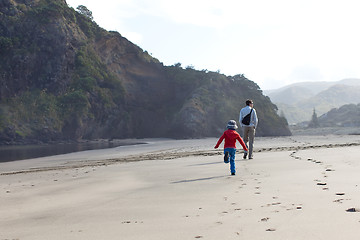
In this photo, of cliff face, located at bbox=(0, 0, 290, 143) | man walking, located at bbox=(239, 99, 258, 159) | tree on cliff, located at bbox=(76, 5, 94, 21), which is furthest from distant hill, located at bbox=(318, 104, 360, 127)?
man walking, located at bbox=(239, 99, 258, 159)

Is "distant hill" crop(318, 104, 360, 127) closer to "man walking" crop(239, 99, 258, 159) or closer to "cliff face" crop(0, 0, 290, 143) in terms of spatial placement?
"cliff face" crop(0, 0, 290, 143)

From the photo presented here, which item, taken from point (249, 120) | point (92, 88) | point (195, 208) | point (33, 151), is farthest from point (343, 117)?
point (195, 208)

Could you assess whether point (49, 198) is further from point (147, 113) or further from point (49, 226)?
point (147, 113)

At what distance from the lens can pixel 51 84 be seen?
4622 centimetres

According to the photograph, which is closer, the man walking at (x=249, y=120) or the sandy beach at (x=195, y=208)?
the sandy beach at (x=195, y=208)

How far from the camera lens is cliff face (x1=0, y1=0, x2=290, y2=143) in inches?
1715

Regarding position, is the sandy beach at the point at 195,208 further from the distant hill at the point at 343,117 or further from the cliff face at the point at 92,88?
the distant hill at the point at 343,117

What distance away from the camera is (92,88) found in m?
48.4

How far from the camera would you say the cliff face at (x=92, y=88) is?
143 feet

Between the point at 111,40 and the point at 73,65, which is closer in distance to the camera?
the point at 73,65

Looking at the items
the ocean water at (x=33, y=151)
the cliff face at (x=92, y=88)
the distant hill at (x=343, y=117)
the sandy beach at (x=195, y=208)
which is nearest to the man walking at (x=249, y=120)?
the sandy beach at (x=195, y=208)

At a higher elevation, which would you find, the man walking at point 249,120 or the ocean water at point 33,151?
the man walking at point 249,120

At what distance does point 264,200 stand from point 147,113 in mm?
51162

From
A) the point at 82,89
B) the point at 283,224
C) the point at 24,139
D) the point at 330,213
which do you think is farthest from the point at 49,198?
the point at 82,89
